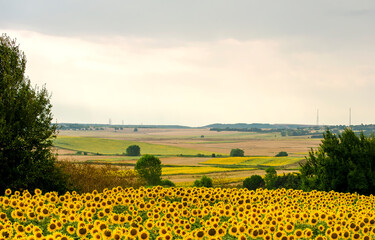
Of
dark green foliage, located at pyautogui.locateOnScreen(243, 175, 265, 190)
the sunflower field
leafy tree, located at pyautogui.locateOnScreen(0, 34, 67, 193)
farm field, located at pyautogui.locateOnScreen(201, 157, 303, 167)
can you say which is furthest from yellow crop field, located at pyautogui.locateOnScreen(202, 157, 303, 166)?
the sunflower field

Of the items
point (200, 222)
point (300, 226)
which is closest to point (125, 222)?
point (200, 222)

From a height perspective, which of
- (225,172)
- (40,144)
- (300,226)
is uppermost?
(40,144)

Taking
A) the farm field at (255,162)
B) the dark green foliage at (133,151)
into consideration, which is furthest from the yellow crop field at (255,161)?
the dark green foliage at (133,151)

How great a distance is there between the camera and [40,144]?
24938mm

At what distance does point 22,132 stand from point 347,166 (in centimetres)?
1995

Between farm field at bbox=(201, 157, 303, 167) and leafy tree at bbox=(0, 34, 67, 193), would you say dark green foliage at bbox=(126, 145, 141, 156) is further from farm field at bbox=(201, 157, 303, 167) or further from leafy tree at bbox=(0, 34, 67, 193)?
leafy tree at bbox=(0, 34, 67, 193)

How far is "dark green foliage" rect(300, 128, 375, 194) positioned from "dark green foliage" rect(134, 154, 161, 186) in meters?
25.3

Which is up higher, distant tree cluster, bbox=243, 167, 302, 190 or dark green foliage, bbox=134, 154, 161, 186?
dark green foliage, bbox=134, 154, 161, 186

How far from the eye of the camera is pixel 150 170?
50.9m

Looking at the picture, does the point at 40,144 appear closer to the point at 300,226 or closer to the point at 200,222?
the point at 200,222

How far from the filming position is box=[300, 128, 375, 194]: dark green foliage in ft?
86.4

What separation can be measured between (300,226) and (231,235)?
2421mm

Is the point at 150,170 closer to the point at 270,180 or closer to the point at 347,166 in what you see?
the point at 270,180

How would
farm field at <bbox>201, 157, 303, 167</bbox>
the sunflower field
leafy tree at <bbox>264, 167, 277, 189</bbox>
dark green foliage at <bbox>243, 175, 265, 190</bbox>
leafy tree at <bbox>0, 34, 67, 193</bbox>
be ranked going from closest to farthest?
the sunflower field → leafy tree at <bbox>0, 34, 67, 193</bbox> → leafy tree at <bbox>264, 167, 277, 189</bbox> → dark green foliage at <bbox>243, 175, 265, 190</bbox> → farm field at <bbox>201, 157, 303, 167</bbox>
